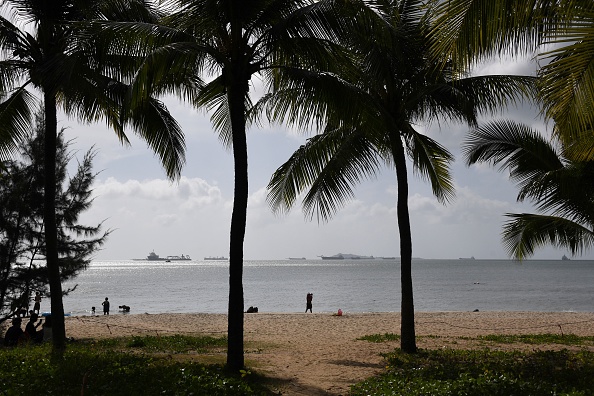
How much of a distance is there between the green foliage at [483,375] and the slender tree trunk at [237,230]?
2.12 meters

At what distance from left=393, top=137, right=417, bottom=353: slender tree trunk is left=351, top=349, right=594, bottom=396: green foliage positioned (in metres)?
0.50

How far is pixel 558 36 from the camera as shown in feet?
16.7

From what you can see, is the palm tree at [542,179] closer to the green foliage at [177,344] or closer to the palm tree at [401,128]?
the palm tree at [401,128]

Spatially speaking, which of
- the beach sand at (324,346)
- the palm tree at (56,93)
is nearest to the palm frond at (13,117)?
the palm tree at (56,93)

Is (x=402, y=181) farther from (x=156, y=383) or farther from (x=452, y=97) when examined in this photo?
(x=156, y=383)

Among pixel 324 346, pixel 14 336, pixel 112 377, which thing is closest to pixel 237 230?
pixel 112 377

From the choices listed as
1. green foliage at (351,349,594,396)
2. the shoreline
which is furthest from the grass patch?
green foliage at (351,349,594,396)

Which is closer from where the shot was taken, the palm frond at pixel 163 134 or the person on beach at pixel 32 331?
the palm frond at pixel 163 134

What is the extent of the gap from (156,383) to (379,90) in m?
7.61

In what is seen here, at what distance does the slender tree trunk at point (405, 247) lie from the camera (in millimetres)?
12611

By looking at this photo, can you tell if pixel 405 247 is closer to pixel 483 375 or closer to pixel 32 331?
pixel 483 375

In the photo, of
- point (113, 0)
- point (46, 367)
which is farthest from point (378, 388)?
point (113, 0)

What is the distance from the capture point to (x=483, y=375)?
341 inches

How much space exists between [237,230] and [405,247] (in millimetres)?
4549
